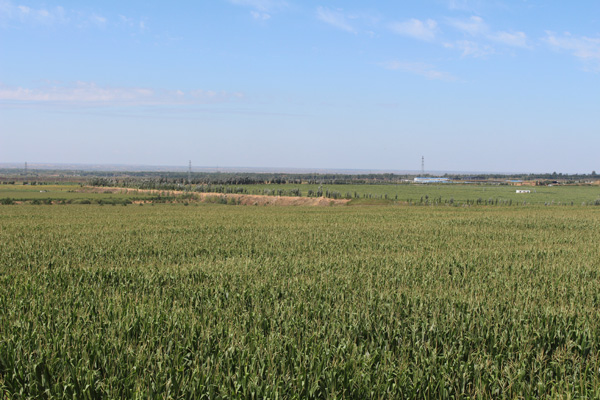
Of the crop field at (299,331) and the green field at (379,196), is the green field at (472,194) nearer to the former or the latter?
the green field at (379,196)

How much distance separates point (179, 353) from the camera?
19.9 feet

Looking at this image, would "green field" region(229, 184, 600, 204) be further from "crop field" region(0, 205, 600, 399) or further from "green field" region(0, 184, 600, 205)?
"crop field" region(0, 205, 600, 399)

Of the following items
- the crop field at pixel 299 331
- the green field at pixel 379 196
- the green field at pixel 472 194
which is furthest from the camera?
the green field at pixel 472 194

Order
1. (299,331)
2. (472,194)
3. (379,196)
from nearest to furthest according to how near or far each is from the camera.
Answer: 1. (299,331)
2. (379,196)
3. (472,194)

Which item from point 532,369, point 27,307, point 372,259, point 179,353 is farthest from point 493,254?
point 27,307

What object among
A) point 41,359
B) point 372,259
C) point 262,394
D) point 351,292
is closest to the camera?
point 262,394

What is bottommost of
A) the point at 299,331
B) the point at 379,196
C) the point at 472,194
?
the point at 379,196

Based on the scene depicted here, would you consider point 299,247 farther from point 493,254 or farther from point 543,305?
point 543,305

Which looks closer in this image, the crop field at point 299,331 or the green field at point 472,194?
the crop field at point 299,331

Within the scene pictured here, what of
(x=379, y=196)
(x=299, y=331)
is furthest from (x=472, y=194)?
(x=299, y=331)

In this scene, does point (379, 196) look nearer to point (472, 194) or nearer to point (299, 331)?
point (472, 194)

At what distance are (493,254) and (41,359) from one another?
51.2 ft

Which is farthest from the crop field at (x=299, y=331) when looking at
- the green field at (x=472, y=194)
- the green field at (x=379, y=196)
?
the green field at (x=472, y=194)

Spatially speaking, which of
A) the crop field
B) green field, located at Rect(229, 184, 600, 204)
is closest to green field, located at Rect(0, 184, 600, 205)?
green field, located at Rect(229, 184, 600, 204)
